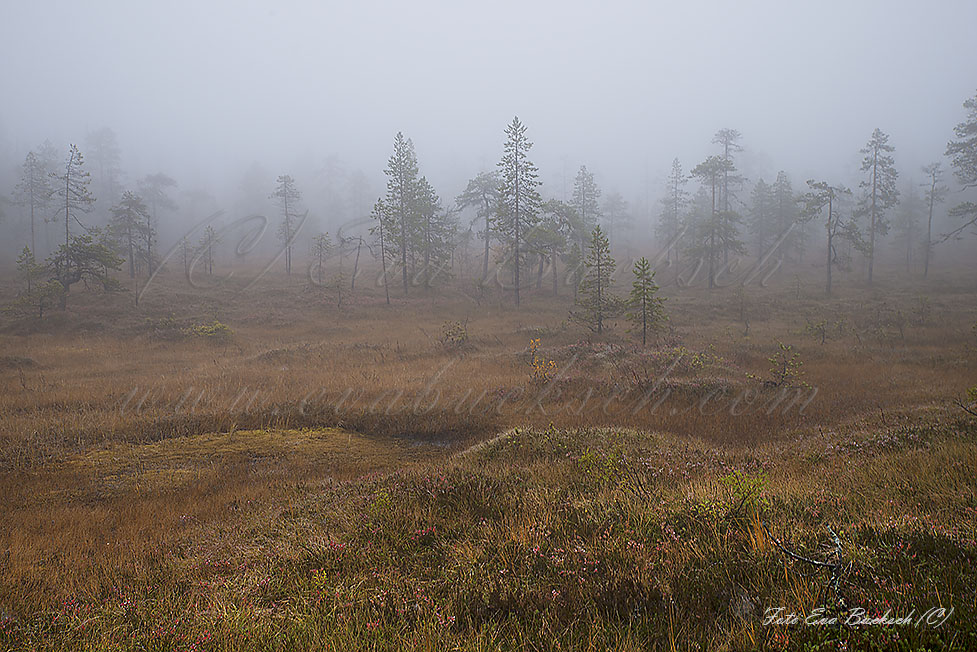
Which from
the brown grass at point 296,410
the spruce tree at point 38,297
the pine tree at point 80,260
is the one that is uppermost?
the pine tree at point 80,260

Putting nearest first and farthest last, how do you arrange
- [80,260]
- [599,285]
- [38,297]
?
1. [599,285]
2. [38,297]
3. [80,260]

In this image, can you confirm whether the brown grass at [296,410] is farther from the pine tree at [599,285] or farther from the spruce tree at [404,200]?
the spruce tree at [404,200]

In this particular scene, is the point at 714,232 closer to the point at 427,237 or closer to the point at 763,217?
the point at 763,217

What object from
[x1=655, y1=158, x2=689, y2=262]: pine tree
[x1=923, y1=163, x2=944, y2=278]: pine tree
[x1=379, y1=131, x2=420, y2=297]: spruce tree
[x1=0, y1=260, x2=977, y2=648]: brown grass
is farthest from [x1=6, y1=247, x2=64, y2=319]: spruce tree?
[x1=923, y1=163, x2=944, y2=278]: pine tree

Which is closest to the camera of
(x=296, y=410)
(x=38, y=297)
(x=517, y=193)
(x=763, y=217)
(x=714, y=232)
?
(x=296, y=410)

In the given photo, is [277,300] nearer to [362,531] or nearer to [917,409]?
[362,531]

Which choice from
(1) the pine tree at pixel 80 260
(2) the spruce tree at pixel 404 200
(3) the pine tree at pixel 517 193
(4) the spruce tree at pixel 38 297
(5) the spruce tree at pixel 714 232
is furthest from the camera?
(5) the spruce tree at pixel 714 232

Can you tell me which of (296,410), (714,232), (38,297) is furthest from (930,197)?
(38,297)

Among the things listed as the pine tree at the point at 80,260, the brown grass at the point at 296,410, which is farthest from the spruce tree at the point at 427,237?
the pine tree at the point at 80,260

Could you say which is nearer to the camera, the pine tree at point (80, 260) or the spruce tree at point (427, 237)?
the pine tree at point (80, 260)

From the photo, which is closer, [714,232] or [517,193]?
[517,193]

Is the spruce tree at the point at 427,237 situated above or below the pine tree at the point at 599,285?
above

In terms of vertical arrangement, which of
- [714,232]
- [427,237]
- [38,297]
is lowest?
[38,297]

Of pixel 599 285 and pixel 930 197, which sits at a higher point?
pixel 930 197
